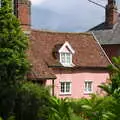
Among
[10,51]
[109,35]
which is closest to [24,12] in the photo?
[10,51]

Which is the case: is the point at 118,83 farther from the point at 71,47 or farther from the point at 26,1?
the point at 71,47

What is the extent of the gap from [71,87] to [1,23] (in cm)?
1434

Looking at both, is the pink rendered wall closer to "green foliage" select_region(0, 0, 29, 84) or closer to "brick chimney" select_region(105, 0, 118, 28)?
"brick chimney" select_region(105, 0, 118, 28)

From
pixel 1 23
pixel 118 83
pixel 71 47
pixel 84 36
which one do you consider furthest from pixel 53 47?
pixel 118 83

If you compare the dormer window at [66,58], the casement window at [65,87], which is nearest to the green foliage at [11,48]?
the casement window at [65,87]

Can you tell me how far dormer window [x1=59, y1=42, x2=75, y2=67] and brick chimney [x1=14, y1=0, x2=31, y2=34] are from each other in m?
5.05

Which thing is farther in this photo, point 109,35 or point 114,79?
point 109,35

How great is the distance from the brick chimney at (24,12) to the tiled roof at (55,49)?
217 centimetres

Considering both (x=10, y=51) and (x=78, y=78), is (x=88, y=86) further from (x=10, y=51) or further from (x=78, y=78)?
(x=10, y=51)

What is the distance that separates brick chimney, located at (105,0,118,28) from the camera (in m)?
56.4

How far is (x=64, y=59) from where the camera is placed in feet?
154

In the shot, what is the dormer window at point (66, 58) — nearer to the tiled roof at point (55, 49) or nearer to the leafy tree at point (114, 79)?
the tiled roof at point (55, 49)

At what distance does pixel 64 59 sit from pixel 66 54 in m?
0.94

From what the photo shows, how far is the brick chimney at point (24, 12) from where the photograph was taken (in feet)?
138
